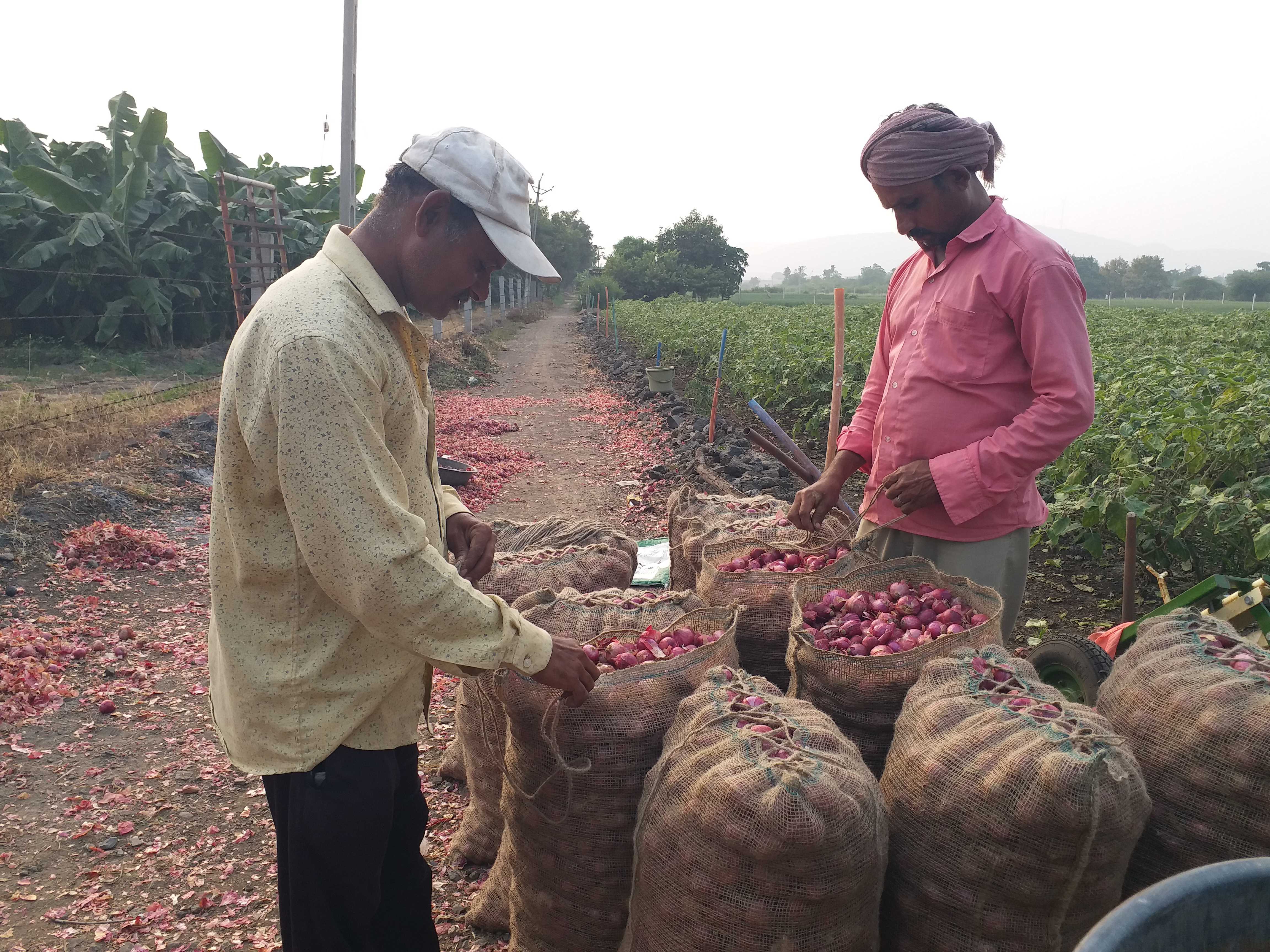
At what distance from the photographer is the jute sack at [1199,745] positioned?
189cm

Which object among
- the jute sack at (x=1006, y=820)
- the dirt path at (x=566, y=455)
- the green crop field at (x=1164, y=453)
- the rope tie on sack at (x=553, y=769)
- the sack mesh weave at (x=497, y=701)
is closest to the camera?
the jute sack at (x=1006, y=820)

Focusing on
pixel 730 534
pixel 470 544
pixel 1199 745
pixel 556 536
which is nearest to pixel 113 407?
pixel 556 536

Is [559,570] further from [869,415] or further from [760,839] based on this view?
[760,839]

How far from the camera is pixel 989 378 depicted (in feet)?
9.29

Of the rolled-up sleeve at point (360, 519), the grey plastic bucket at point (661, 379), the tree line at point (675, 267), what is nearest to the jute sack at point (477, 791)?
the rolled-up sleeve at point (360, 519)

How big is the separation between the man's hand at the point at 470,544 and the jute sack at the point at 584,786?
0.31 metres

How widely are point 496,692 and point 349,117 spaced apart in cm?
1016

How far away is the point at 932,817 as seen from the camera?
1.99 meters

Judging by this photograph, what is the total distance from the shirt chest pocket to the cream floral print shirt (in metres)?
1.64

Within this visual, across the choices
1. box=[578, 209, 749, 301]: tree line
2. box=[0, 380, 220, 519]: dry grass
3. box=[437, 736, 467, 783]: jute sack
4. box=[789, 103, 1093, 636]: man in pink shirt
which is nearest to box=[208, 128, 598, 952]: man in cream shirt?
box=[789, 103, 1093, 636]: man in pink shirt

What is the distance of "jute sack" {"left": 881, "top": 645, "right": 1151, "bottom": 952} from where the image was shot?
70.5 inches

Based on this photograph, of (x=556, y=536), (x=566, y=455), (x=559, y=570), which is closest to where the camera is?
(x=559, y=570)

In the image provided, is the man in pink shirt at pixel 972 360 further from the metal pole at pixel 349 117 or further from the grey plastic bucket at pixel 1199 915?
the metal pole at pixel 349 117

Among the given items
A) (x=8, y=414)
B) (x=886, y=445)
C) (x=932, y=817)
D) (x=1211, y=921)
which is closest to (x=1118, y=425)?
(x=886, y=445)
